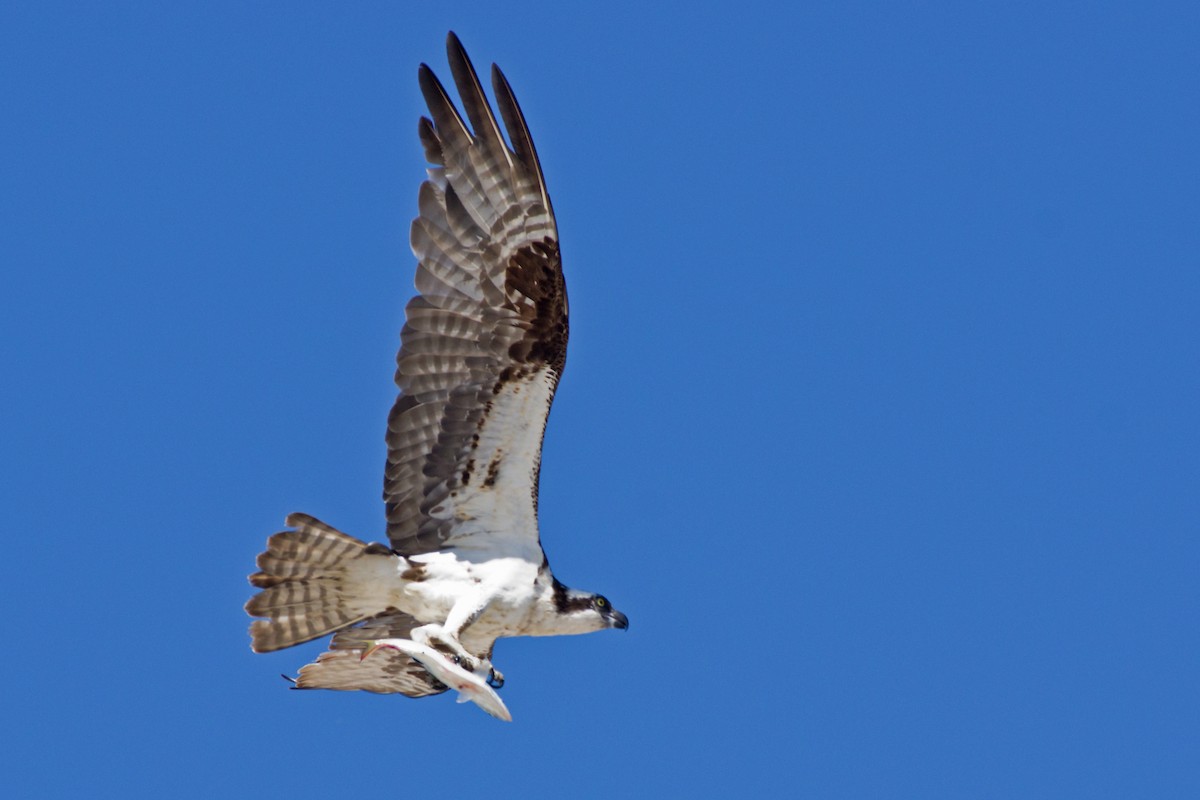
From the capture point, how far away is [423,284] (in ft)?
42.3

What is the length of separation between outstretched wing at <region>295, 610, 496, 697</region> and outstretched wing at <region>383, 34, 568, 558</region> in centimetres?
141

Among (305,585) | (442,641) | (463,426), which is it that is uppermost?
(463,426)

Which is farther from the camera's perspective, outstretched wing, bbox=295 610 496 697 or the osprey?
outstretched wing, bbox=295 610 496 697

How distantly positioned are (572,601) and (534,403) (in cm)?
160

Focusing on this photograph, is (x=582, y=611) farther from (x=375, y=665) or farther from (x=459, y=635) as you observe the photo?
(x=375, y=665)

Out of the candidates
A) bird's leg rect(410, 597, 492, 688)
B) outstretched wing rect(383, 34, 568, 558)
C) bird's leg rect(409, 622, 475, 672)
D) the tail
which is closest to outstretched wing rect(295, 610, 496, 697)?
the tail

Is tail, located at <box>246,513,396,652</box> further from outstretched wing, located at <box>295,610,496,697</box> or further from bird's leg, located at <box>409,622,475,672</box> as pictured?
bird's leg, located at <box>409,622,475,672</box>

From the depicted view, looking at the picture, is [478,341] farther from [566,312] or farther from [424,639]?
[424,639]

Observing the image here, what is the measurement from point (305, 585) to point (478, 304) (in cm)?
234

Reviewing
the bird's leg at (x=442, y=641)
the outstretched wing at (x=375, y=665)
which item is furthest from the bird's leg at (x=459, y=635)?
the outstretched wing at (x=375, y=665)

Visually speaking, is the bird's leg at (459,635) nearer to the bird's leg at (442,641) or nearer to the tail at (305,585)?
the bird's leg at (442,641)

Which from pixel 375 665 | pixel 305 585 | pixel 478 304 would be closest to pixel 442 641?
pixel 305 585

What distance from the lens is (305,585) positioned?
13.1 meters

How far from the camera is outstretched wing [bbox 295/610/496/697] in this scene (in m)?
13.6
